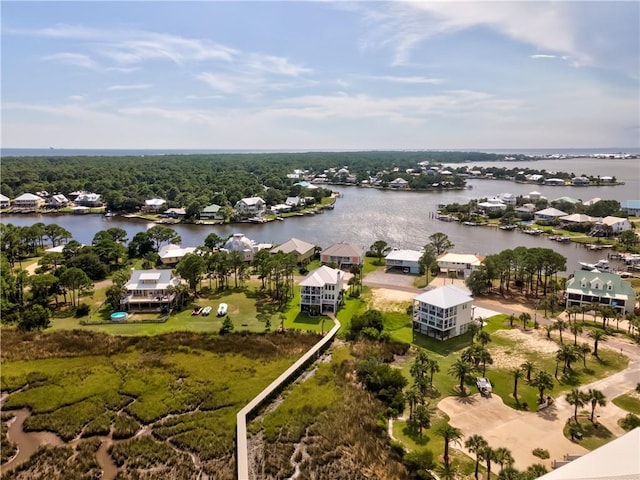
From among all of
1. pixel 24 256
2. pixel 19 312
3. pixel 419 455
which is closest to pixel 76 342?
pixel 19 312

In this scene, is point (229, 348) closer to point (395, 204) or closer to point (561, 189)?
point (395, 204)

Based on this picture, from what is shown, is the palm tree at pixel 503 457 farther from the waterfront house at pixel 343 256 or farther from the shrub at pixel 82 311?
the shrub at pixel 82 311

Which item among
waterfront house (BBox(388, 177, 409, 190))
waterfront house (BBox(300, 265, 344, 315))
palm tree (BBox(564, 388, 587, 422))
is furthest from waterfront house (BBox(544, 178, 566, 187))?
palm tree (BBox(564, 388, 587, 422))

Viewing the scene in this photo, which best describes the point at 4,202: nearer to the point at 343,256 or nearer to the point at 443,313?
the point at 343,256

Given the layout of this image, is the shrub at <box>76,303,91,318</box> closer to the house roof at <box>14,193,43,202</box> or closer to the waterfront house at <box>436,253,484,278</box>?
the waterfront house at <box>436,253,484,278</box>

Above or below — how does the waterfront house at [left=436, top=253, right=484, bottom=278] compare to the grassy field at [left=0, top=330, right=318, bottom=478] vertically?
above

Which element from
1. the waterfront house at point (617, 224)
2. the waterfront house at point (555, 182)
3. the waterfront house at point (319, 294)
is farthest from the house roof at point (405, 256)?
the waterfront house at point (555, 182)
